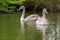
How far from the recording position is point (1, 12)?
24.2 m

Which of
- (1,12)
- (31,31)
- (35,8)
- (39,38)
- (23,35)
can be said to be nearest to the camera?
(39,38)

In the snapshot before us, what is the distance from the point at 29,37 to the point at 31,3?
14.1 m

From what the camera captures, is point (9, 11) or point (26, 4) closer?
point (9, 11)

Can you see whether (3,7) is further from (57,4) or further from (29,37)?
(29,37)

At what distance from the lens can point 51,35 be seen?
12.8 meters

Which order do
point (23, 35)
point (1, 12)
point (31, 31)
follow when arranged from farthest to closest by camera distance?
point (1, 12) < point (31, 31) < point (23, 35)

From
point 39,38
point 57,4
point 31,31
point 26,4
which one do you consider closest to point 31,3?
point 26,4

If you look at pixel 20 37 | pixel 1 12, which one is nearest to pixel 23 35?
pixel 20 37

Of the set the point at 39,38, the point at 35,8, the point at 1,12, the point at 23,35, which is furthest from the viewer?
the point at 35,8

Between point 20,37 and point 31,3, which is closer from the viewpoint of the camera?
point 20,37

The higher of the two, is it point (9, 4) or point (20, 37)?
point (9, 4)

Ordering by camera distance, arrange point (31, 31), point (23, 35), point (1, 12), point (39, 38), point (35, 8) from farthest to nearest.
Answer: point (35, 8)
point (1, 12)
point (31, 31)
point (23, 35)
point (39, 38)

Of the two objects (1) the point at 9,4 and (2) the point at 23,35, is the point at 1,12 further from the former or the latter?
(2) the point at 23,35

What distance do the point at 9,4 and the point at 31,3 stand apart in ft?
6.14
